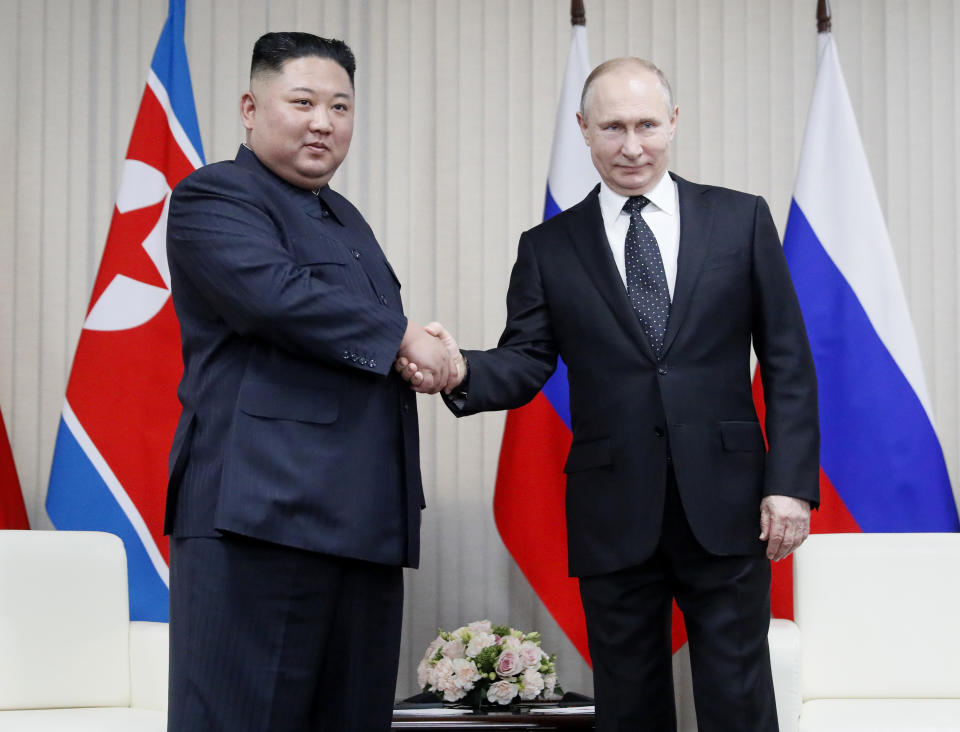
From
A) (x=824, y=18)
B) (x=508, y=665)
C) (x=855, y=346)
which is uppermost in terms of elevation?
(x=824, y=18)

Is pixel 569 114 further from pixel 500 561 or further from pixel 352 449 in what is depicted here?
pixel 352 449

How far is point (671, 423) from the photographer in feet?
6.55

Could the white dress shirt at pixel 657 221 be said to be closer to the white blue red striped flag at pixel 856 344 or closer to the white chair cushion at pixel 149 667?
the white blue red striped flag at pixel 856 344

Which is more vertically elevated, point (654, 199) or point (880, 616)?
point (654, 199)

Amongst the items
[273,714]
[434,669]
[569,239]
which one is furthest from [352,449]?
[434,669]

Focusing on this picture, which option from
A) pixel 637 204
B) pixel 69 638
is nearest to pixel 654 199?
pixel 637 204

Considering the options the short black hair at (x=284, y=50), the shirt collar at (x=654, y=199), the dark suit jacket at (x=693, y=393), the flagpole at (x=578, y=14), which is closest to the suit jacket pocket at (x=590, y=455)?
the dark suit jacket at (x=693, y=393)

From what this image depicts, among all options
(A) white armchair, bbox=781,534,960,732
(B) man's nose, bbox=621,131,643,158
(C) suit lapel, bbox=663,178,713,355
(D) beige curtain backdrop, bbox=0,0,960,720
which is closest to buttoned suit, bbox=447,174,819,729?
(C) suit lapel, bbox=663,178,713,355

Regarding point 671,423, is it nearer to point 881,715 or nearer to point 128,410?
point 881,715

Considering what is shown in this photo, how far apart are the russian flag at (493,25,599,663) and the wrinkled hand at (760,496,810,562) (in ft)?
3.95

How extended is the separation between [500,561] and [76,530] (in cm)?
136

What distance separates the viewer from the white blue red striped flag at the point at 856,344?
2990 millimetres

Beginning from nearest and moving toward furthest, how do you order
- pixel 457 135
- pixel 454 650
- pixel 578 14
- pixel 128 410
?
pixel 454 650
pixel 128 410
pixel 578 14
pixel 457 135

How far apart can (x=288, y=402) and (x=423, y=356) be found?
0.91 feet
